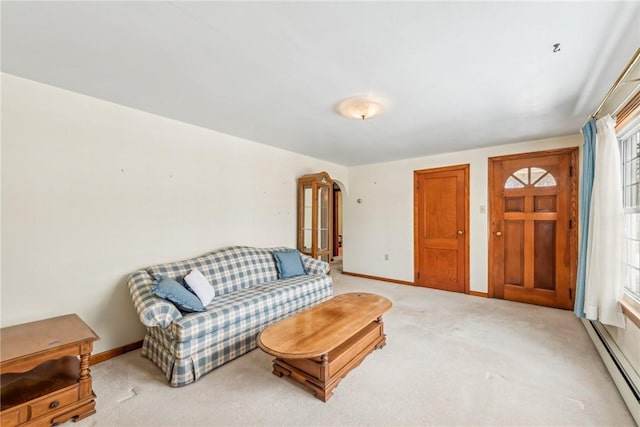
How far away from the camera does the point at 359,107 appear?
2.52m

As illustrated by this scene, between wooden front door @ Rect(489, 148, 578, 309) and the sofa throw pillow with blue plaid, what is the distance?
13.0 ft

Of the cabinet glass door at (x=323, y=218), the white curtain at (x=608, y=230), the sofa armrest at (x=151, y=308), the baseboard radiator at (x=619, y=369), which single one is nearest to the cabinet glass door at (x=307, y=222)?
the cabinet glass door at (x=323, y=218)

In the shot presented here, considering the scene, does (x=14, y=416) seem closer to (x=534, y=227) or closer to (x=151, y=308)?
(x=151, y=308)

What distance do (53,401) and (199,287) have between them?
110 centimetres

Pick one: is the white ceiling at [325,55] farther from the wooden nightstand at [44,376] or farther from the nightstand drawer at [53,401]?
the nightstand drawer at [53,401]

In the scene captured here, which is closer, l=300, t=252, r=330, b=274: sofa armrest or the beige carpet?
the beige carpet

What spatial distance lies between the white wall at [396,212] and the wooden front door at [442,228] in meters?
0.10

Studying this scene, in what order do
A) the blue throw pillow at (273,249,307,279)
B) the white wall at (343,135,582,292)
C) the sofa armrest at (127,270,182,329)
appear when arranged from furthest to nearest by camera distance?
the white wall at (343,135,582,292) → the blue throw pillow at (273,249,307,279) → the sofa armrest at (127,270,182,329)

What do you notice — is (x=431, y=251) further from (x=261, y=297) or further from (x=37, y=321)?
(x=37, y=321)

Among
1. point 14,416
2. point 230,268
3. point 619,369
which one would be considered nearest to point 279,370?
point 230,268

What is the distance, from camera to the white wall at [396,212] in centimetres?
420

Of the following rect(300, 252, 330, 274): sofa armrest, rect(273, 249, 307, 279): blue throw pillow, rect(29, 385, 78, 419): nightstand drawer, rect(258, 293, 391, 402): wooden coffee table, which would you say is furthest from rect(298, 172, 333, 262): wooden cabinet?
rect(29, 385, 78, 419): nightstand drawer

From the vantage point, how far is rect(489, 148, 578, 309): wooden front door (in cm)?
361

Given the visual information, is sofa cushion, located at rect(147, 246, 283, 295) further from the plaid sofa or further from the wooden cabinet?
the wooden cabinet
